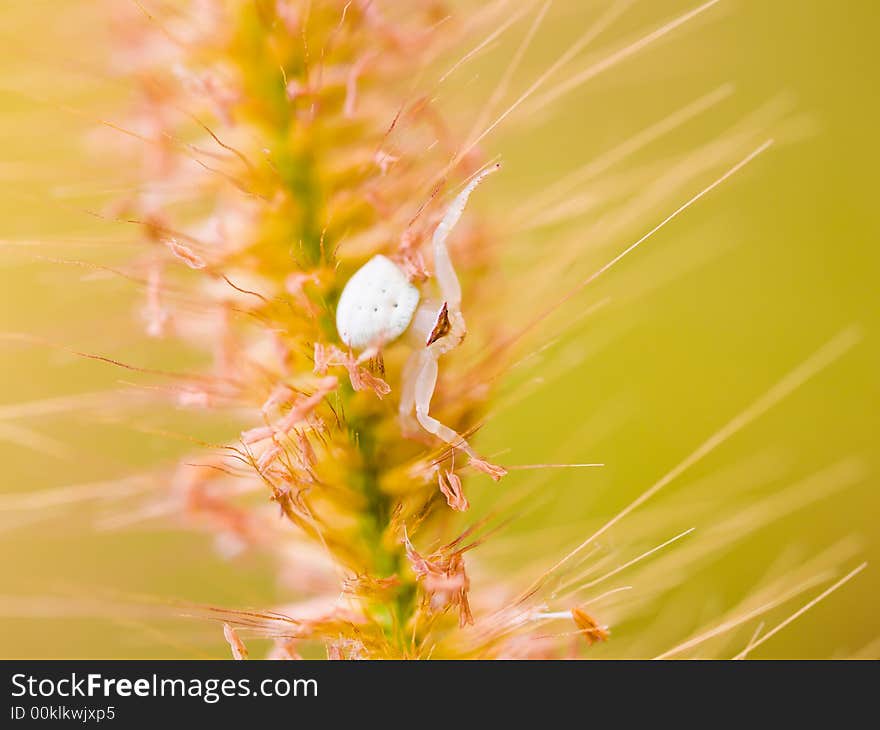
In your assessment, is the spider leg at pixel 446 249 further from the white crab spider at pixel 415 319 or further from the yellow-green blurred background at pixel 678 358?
the yellow-green blurred background at pixel 678 358

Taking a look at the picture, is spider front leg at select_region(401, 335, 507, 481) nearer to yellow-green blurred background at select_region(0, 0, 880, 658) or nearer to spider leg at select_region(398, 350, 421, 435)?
spider leg at select_region(398, 350, 421, 435)

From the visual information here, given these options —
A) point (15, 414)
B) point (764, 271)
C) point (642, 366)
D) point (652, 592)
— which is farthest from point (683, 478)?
point (15, 414)

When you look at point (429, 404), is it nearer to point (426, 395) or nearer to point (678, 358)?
point (426, 395)

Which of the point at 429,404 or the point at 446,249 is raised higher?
the point at 446,249

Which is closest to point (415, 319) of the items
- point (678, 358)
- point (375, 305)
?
point (375, 305)

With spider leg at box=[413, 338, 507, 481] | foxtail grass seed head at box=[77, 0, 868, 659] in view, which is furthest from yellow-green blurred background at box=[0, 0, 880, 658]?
spider leg at box=[413, 338, 507, 481]

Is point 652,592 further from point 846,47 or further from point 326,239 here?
point 846,47

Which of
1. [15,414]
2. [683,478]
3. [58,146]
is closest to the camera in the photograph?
[15,414]
